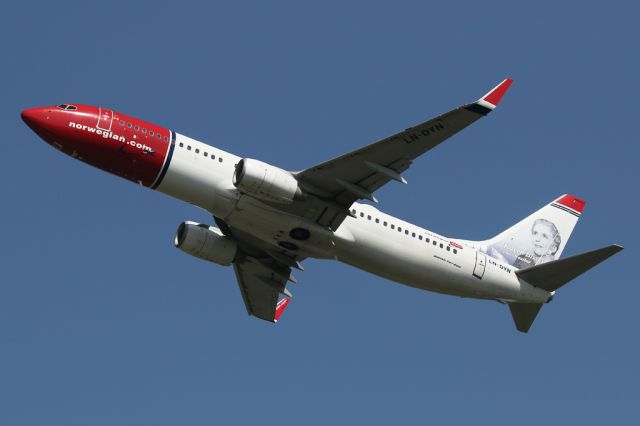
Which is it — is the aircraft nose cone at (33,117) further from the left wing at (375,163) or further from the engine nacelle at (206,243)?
the left wing at (375,163)

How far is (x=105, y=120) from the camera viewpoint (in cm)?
4569

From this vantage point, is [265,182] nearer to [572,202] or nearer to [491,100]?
[491,100]

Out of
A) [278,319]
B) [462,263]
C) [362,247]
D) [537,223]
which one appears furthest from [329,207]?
[537,223]

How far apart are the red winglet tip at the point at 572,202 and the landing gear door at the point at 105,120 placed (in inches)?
1004

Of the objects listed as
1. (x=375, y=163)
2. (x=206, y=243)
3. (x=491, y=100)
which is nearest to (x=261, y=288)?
(x=206, y=243)

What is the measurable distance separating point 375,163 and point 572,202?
17433 millimetres

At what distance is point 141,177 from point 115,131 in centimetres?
231

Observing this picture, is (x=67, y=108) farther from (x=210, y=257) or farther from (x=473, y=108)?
(x=473, y=108)

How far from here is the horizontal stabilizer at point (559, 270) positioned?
161 ft

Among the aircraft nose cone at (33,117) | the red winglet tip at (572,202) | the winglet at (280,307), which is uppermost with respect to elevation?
the red winglet tip at (572,202)

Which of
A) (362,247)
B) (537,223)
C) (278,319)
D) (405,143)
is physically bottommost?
(278,319)

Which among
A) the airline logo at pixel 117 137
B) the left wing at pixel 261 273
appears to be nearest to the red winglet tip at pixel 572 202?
the left wing at pixel 261 273

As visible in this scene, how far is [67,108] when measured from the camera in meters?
46.1

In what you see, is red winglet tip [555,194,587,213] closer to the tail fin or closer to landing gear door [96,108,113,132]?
the tail fin
